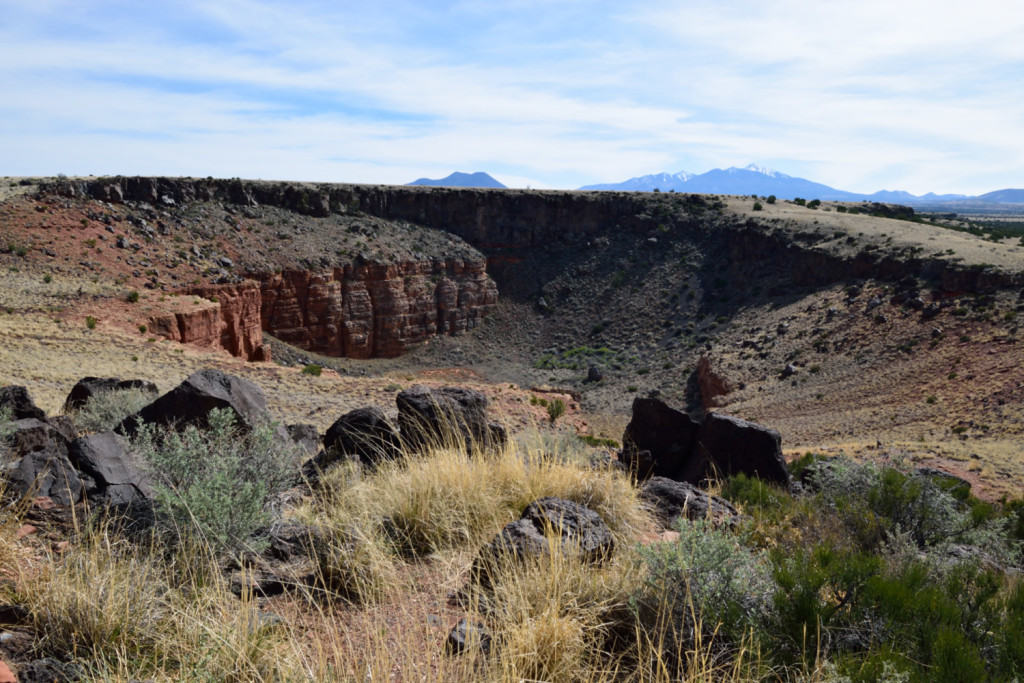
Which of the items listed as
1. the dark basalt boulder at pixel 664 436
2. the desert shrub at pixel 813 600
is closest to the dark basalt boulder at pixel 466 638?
the desert shrub at pixel 813 600

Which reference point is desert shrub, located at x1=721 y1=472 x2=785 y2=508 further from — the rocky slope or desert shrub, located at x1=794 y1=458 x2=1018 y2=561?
the rocky slope

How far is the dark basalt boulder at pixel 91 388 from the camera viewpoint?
1144 cm

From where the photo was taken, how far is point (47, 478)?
5465 millimetres

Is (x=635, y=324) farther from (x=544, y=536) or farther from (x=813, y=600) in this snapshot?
(x=813, y=600)

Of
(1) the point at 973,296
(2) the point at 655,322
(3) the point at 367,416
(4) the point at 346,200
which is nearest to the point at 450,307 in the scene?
(4) the point at 346,200

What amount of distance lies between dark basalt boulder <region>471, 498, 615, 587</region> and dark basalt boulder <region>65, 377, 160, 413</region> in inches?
399

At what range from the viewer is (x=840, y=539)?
4.84 metres

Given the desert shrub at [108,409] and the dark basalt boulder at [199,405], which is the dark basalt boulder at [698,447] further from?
the desert shrub at [108,409]

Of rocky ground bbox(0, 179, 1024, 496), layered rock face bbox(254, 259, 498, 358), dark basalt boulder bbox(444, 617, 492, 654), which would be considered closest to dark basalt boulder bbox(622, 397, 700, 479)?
rocky ground bbox(0, 179, 1024, 496)

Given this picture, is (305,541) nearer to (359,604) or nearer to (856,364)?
(359,604)

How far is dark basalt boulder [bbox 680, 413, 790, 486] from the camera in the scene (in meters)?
9.00

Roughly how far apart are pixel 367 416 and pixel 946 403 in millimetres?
20003

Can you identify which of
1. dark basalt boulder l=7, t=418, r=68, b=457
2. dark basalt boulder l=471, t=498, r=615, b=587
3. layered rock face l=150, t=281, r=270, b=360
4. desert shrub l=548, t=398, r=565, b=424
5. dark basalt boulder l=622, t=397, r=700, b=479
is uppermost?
dark basalt boulder l=471, t=498, r=615, b=587

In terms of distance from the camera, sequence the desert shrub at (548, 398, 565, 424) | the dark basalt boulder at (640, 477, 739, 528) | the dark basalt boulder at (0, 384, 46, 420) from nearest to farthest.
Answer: the dark basalt boulder at (640, 477, 739, 528)
the dark basalt boulder at (0, 384, 46, 420)
the desert shrub at (548, 398, 565, 424)
